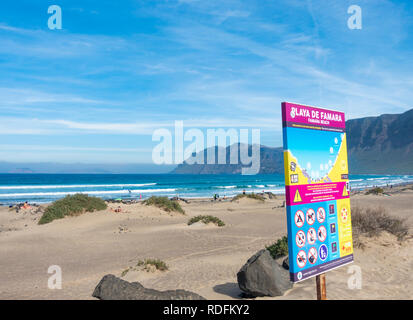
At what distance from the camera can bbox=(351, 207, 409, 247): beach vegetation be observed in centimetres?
1008

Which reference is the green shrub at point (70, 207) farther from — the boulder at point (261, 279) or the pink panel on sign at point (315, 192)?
the pink panel on sign at point (315, 192)

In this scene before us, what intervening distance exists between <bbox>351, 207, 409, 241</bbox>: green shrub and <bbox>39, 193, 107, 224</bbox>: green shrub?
51.9 feet

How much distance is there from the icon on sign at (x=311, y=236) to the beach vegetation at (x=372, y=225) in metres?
5.24

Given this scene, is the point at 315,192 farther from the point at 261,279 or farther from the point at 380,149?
the point at 380,149

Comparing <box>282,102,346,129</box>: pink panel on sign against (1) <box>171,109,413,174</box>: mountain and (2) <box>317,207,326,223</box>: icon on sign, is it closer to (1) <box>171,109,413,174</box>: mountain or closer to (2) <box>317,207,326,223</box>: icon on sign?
(2) <box>317,207,326,223</box>: icon on sign

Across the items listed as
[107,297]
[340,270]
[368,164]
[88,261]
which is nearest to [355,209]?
[340,270]

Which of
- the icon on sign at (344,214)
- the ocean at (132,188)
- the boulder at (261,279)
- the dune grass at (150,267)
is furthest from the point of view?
the ocean at (132,188)

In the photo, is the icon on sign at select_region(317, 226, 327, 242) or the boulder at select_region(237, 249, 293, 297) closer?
the icon on sign at select_region(317, 226, 327, 242)

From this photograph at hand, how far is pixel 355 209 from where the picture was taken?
420 inches

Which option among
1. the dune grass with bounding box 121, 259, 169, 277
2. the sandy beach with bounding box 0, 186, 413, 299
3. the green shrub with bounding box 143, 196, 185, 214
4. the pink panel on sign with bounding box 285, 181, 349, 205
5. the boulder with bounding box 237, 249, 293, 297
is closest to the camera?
the pink panel on sign with bounding box 285, 181, 349, 205

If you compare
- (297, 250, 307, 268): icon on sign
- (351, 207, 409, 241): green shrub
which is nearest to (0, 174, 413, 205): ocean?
(351, 207, 409, 241): green shrub

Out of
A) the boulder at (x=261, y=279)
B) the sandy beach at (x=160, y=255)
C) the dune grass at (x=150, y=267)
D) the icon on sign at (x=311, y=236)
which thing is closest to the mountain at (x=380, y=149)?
the sandy beach at (x=160, y=255)

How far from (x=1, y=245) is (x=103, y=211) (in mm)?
7252

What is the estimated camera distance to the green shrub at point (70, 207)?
19.9 m
